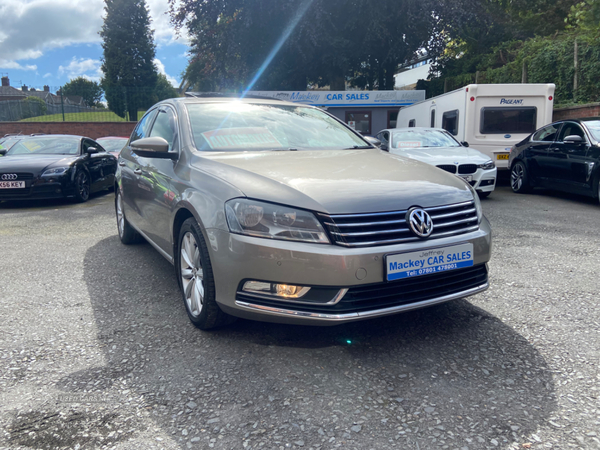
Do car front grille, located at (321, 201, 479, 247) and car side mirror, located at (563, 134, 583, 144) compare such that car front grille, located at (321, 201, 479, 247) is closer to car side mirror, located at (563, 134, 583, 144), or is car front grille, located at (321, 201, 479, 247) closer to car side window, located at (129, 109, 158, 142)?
car side window, located at (129, 109, 158, 142)

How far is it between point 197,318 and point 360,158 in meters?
1.58

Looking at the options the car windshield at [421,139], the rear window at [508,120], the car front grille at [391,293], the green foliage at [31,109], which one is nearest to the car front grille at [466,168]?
→ the car windshield at [421,139]

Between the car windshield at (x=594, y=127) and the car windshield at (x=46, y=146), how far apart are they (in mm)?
9730

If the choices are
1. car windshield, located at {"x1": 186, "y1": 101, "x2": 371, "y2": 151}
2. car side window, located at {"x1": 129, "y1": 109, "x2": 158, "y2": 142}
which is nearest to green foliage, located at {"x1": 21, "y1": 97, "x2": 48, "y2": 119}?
car side window, located at {"x1": 129, "y1": 109, "x2": 158, "y2": 142}

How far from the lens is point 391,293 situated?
107 inches

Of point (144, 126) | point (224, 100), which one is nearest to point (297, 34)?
point (144, 126)

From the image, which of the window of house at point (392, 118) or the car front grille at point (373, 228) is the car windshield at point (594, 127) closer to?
the car front grille at point (373, 228)

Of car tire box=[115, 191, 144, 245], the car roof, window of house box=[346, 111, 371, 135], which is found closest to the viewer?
the car roof

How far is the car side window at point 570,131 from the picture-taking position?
8872mm

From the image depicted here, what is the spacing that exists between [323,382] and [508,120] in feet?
36.7

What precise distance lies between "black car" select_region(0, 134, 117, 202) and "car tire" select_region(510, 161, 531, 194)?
8939 millimetres

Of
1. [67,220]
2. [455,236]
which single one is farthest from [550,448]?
[67,220]

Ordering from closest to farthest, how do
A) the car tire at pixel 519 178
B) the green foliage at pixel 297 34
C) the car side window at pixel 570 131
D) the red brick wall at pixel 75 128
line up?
the car side window at pixel 570 131, the car tire at pixel 519 178, the green foliage at pixel 297 34, the red brick wall at pixel 75 128

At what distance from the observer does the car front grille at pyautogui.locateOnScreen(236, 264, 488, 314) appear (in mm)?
2641
